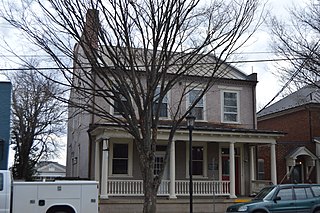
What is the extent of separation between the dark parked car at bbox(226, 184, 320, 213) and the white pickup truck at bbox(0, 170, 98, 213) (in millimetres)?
5490

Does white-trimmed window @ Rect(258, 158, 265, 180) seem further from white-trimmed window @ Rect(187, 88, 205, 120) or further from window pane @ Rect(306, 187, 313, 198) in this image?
window pane @ Rect(306, 187, 313, 198)

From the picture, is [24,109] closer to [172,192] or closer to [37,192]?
[172,192]

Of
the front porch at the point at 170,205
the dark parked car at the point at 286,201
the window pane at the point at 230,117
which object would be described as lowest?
the front porch at the point at 170,205

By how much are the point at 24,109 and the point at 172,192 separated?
14.7 m

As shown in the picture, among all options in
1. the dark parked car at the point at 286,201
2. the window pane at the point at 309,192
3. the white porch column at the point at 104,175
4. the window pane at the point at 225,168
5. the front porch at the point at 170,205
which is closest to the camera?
the dark parked car at the point at 286,201

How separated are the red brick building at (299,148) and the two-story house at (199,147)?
132 inches

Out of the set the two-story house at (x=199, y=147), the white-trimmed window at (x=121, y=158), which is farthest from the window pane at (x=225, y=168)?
the white-trimmed window at (x=121, y=158)

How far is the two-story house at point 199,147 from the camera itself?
73.5 ft

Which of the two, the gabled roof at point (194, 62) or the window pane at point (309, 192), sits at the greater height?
the gabled roof at point (194, 62)

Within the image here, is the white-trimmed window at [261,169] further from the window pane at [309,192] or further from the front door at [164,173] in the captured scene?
the window pane at [309,192]

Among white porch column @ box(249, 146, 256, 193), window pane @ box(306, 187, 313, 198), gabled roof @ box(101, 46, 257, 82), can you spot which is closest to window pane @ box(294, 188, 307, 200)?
window pane @ box(306, 187, 313, 198)

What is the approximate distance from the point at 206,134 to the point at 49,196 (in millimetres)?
10919

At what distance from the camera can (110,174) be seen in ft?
76.0

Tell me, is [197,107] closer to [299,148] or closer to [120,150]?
[120,150]
